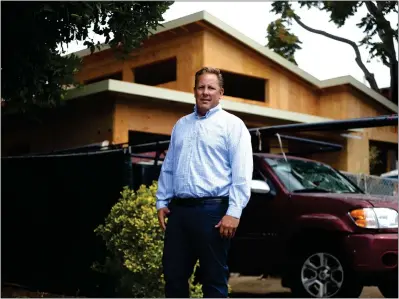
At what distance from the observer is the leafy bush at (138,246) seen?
291 inches

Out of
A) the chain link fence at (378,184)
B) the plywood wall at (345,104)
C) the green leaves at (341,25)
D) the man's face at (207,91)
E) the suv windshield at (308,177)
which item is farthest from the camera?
the green leaves at (341,25)

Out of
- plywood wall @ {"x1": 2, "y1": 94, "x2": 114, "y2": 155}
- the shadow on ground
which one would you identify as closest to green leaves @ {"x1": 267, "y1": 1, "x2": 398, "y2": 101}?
plywood wall @ {"x1": 2, "y1": 94, "x2": 114, "y2": 155}

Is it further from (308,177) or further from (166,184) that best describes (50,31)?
(308,177)

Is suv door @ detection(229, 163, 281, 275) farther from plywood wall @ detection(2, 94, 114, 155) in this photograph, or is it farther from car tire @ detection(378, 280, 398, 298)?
plywood wall @ detection(2, 94, 114, 155)

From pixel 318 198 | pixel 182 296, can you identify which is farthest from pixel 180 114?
pixel 182 296

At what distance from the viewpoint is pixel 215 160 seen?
4152 millimetres

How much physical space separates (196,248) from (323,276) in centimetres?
410

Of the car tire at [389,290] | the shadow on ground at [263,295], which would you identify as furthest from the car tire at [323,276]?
the shadow on ground at [263,295]

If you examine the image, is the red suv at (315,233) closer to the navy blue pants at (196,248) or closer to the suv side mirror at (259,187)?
the suv side mirror at (259,187)

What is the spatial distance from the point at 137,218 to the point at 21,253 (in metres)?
3.01

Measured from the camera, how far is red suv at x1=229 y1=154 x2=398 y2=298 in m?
7.61

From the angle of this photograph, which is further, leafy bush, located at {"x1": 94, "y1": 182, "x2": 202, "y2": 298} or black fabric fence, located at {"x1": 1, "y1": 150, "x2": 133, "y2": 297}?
black fabric fence, located at {"x1": 1, "y1": 150, "x2": 133, "y2": 297}

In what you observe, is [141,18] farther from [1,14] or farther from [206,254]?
[206,254]

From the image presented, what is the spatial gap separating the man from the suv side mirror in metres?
3.92
